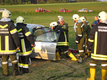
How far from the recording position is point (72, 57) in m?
7.59

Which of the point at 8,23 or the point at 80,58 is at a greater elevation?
the point at 8,23

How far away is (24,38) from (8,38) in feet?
2.17

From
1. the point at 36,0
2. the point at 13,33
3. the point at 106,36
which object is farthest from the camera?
the point at 36,0

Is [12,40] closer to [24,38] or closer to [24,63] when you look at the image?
[24,38]

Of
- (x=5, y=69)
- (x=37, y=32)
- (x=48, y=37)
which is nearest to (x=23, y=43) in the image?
(x=5, y=69)

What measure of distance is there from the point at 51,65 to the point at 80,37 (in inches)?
64.3

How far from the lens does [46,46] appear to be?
7062mm

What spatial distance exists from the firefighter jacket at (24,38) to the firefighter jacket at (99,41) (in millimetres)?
2071

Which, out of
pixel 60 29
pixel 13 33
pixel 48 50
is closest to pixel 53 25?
pixel 60 29

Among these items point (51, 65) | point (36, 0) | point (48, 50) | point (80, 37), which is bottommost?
point (51, 65)

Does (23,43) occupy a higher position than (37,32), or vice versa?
(37,32)

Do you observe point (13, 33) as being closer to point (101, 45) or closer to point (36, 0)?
point (101, 45)

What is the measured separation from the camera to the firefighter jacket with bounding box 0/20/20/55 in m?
5.15

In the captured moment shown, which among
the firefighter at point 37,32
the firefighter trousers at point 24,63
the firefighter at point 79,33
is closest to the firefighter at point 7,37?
the firefighter trousers at point 24,63
